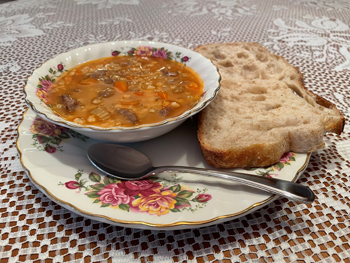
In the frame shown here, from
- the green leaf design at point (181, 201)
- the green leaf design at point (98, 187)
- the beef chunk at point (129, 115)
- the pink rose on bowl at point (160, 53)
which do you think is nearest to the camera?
the green leaf design at point (181, 201)

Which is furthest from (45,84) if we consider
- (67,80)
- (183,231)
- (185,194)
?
(183,231)

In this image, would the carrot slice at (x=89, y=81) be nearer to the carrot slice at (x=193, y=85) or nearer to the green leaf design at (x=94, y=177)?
the carrot slice at (x=193, y=85)

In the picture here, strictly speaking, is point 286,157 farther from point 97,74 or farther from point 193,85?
point 97,74

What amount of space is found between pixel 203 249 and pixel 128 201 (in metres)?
0.43

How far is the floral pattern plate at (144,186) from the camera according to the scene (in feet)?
4.36

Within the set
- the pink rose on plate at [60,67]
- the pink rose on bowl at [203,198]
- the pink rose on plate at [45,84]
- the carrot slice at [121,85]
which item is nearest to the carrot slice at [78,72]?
the pink rose on plate at [60,67]

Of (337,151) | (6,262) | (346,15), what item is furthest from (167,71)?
(346,15)

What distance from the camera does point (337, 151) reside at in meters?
1.95

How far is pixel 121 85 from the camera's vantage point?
7.01 feet

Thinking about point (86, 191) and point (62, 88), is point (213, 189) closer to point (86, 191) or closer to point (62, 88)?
point (86, 191)

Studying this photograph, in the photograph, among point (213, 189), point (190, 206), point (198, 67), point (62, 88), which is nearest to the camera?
point (190, 206)

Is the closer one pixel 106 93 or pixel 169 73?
pixel 106 93

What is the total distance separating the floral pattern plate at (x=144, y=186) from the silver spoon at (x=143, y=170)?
4 centimetres

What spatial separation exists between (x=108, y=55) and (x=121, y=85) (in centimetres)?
61
